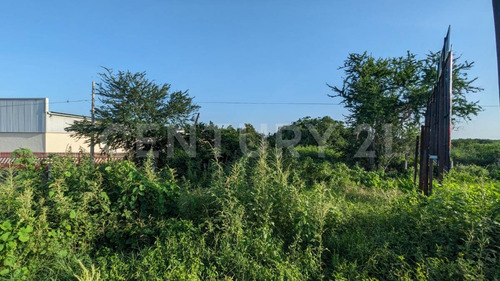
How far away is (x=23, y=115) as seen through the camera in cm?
2388

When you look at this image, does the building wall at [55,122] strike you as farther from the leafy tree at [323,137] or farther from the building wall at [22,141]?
the leafy tree at [323,137]

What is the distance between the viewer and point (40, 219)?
2.95 metres

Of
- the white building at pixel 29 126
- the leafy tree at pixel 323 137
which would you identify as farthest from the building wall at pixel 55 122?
the leafy tree at pixel 323 137

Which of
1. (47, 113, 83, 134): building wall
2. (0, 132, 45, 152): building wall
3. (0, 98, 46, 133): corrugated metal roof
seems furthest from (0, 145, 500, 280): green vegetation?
(0, 98, 46, 133): corrugated metal roof

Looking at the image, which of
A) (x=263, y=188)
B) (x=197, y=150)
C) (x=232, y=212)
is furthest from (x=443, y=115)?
(x=197, y=150)

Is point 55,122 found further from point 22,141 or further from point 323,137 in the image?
point 323,137

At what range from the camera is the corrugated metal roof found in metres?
23.5

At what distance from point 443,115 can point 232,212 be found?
375 cm

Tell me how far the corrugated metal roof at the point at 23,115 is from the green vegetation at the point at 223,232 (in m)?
25.2

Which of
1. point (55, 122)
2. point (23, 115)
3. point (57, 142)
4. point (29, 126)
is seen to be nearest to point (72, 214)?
point (55, 122)

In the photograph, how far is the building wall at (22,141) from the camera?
23319 mm

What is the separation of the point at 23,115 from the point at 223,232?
2959 cm

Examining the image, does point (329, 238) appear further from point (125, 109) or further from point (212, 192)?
point (125, 109)

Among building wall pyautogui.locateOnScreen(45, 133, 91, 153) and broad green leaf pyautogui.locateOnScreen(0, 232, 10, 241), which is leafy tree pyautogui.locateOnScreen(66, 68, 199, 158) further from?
building wall pyautogui.locateOnScreen(45, 133, 91, 153)
